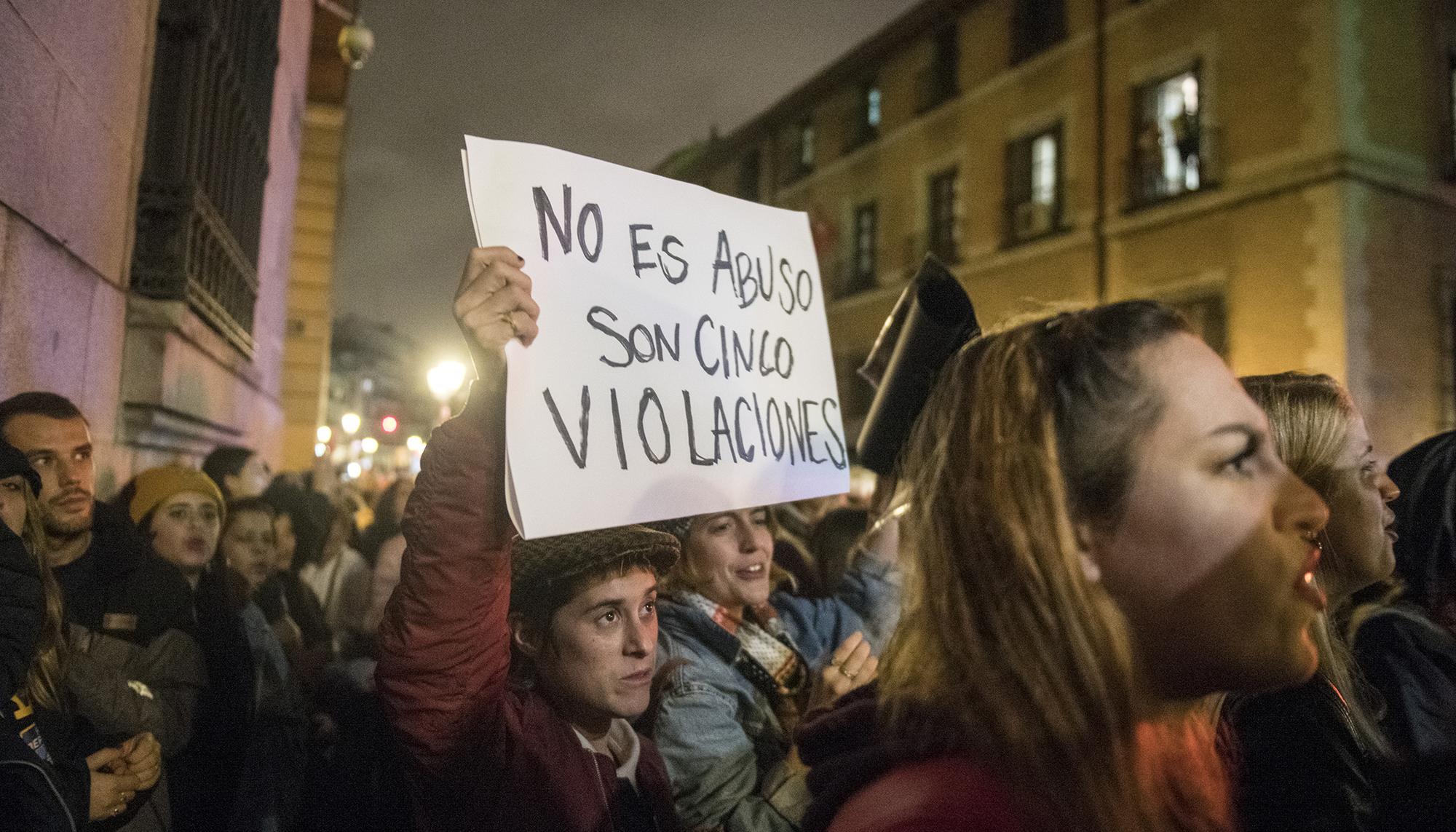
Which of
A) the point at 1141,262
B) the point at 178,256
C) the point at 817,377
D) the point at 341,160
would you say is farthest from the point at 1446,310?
the point at 341,160

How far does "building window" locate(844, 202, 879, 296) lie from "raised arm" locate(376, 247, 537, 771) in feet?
66.5

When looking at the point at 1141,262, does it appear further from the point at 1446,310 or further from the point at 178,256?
the point at 178,256

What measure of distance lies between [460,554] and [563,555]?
46 centimetres

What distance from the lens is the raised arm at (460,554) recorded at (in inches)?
57.4

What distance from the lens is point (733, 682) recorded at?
2.25m

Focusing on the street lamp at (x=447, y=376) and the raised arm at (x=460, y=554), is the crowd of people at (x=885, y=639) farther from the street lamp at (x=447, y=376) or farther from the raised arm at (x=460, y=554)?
the street lamp at (x=447, y=376)

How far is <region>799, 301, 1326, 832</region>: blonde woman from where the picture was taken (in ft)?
3.34

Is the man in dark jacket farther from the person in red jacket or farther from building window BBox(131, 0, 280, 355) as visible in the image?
building window BBox(131, 0, 280, 355)

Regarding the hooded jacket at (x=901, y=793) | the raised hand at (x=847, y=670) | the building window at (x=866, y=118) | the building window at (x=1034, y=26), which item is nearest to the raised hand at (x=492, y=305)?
the hooded jacket at (x=901, y=793)

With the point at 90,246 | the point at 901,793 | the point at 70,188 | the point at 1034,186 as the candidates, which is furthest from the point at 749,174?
the point at 901,793

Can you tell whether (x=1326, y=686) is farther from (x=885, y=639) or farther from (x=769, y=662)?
(x=885, y=639)

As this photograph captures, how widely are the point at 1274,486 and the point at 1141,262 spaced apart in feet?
48.6

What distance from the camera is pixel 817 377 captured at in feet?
7.41

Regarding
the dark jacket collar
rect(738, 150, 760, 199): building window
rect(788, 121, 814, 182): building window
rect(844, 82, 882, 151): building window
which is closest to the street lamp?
the dark jacket collar
